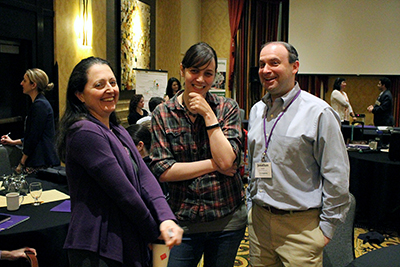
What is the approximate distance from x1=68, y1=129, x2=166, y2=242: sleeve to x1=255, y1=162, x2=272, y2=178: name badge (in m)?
0.68

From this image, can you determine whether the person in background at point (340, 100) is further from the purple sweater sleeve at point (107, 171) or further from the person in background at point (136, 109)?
the purple sweater sleeve at point (107, 171)

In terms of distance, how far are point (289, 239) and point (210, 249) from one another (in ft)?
1.23

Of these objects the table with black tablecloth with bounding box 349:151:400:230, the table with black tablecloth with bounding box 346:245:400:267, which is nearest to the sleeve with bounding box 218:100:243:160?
the table with black tablecloth with bounding box 346:245:400:267

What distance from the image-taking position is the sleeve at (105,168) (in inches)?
48.4

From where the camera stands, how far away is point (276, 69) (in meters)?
1.75

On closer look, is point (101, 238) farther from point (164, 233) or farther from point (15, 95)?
point (15, 95)

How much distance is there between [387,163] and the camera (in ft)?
11.9

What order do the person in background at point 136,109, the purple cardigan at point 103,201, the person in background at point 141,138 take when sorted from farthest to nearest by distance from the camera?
the person in background at point 136,109, the person in background at point 141,138, the purple cardigan at point 103,201

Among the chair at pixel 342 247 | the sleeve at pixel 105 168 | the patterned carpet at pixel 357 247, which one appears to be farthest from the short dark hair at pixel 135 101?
the sleeve at pixel 105 168

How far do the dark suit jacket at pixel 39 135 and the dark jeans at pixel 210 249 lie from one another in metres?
2.33

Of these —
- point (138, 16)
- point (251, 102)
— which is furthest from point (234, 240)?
point (251, 102)

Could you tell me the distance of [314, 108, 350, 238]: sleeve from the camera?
1.59 m

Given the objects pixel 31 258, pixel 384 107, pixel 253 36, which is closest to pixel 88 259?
pixel 31 258

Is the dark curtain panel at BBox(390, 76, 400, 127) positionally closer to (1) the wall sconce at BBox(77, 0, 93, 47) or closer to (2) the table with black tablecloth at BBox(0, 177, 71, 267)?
(1) the wall sconce at BBox(77, 0, 93, 47)
